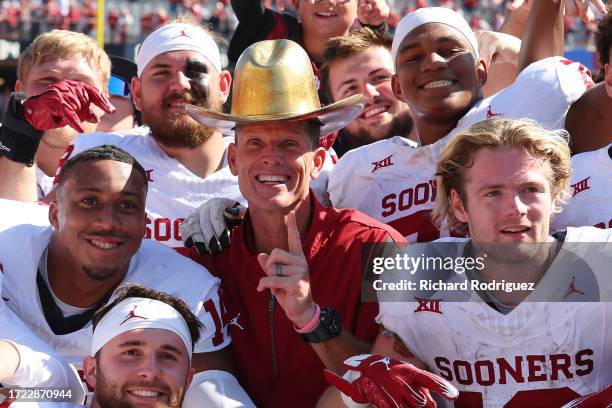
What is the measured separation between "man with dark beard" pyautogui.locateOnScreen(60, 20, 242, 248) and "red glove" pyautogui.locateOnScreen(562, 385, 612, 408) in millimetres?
1982

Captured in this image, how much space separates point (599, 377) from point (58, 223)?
209 cm

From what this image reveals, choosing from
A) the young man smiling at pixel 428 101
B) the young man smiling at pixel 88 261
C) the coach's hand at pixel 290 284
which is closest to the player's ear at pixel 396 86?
the young man smiling at pixel 428 101

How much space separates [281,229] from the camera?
3.82 meters

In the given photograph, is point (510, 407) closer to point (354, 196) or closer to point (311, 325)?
point (311, 325)

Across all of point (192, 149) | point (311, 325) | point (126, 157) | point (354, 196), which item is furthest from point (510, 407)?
point (192, 149)

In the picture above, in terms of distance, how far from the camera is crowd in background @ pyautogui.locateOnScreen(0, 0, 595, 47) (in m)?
22.2

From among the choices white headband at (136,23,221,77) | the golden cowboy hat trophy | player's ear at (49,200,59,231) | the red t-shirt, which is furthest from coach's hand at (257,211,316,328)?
white headband at (136,23,221,77)

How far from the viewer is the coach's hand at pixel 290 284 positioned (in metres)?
3.20

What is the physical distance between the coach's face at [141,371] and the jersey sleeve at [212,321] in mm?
220

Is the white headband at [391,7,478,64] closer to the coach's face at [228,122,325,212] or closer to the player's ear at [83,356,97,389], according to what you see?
Result: the coach's face at [228,122,325,212]

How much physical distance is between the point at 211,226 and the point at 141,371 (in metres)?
0.78

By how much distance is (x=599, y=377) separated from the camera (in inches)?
124

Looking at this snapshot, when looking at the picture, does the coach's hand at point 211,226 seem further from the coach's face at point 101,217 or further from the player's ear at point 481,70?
the player's ear at point 481,70

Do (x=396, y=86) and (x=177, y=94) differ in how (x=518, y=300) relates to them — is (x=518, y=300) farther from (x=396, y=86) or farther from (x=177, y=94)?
(x=177, y=94)
